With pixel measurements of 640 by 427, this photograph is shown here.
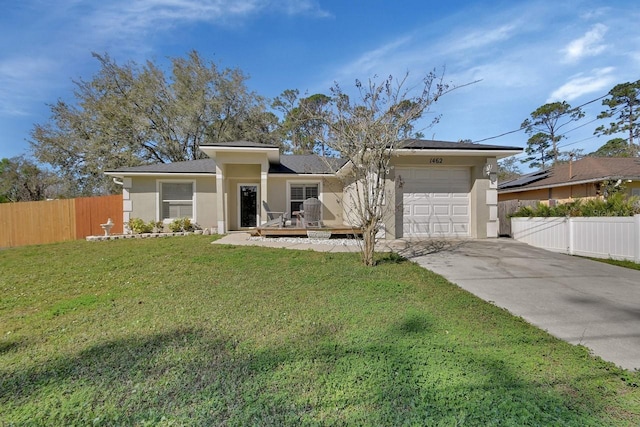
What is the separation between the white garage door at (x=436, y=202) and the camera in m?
9.63

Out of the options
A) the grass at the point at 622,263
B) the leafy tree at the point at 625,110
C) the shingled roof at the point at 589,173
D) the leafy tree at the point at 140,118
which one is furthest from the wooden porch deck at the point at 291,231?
the leafy tree at the point at 625,110

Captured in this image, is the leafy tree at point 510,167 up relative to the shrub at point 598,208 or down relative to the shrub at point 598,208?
up

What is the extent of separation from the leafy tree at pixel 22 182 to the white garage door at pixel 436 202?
23817 mm

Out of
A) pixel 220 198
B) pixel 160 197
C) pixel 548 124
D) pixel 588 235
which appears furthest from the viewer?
pixel 548 124

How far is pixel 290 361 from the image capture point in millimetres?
2521

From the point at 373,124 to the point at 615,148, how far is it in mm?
30143

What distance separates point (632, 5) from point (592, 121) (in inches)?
766

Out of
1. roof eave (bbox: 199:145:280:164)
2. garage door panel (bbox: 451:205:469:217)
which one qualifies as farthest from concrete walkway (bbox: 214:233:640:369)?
roof eave (bbox: 199:145:280:164)

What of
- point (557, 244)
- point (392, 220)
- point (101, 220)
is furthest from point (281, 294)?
point (101, 220)

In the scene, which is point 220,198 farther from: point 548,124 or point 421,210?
point 548,124

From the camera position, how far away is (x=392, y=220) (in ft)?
30.8

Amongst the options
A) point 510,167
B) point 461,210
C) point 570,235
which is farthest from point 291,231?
point 510,167

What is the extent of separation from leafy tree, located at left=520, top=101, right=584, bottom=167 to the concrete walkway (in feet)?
81.0

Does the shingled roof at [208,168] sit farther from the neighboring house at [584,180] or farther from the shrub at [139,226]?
the neighboring house at [584,180]
